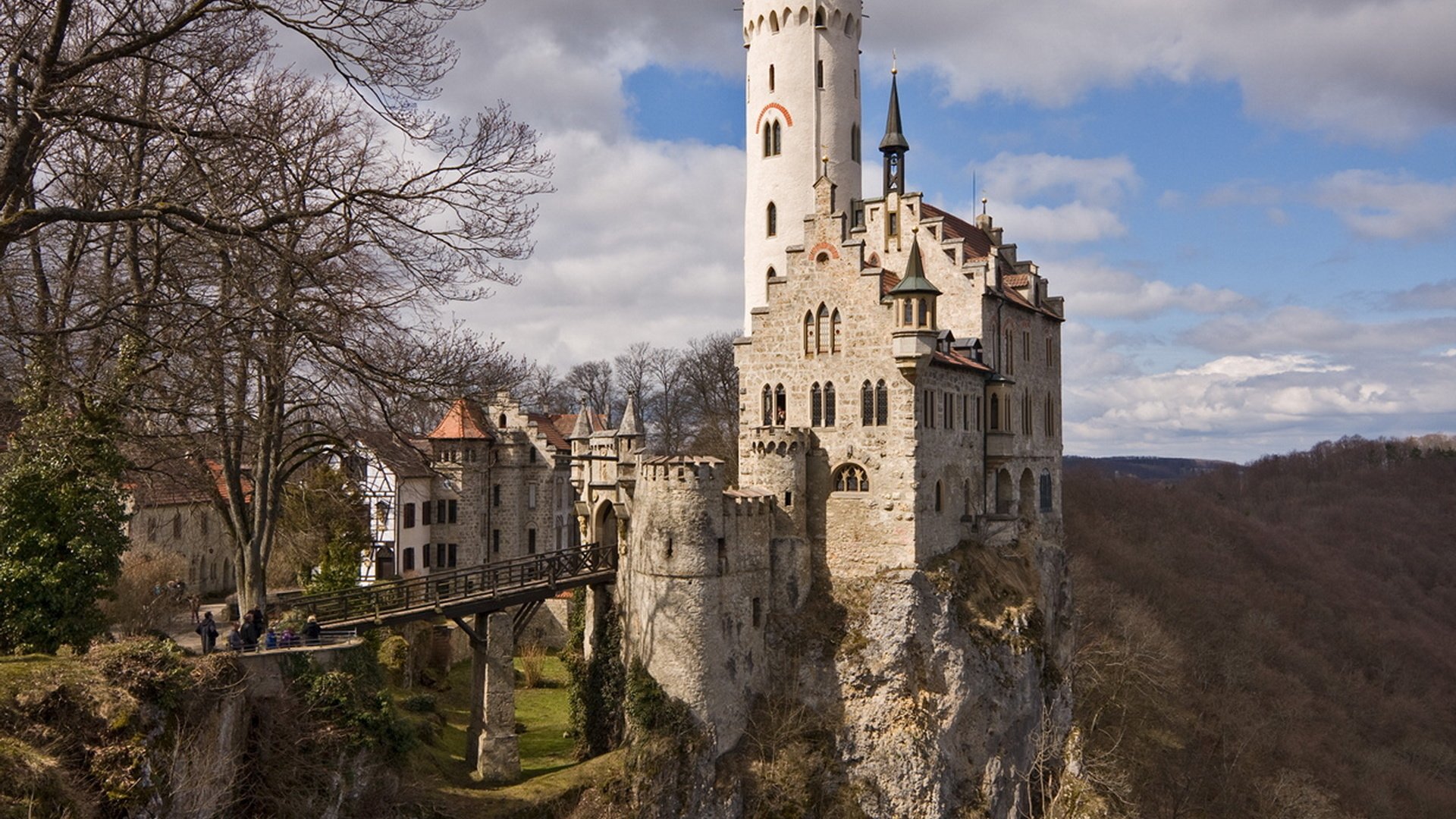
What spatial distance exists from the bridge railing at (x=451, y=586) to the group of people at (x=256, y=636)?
7.06 feet

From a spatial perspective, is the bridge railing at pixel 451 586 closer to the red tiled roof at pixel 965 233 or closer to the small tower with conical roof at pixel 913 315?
the small tower with conical roof at pixel 913 315

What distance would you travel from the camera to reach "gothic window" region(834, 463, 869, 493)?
1454 inches

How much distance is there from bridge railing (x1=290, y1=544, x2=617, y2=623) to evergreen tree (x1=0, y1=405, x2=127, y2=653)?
6653 millimetres

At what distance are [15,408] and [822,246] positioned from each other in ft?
78.7

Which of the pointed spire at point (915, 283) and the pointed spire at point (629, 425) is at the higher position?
the pointed spire at point (915, 283)

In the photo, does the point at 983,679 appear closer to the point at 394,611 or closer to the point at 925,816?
the point at 925,816

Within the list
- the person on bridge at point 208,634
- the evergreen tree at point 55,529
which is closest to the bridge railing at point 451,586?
the person on bridge at point 208,634

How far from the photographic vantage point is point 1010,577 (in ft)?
136

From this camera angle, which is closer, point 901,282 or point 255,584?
point 255,584

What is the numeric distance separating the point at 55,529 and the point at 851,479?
23.5 meters

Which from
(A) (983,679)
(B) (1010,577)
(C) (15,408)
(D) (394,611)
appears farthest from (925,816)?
(C) (15,408)

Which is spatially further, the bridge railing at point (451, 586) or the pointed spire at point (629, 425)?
the pointed spire at point (629, 425)

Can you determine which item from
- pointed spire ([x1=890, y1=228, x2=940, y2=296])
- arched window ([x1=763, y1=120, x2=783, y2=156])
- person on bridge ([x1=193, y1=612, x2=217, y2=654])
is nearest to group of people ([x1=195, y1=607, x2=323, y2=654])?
person on bridge ([x1=193, y1=612, x2=217, y2=654])

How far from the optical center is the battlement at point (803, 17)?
4522cm
